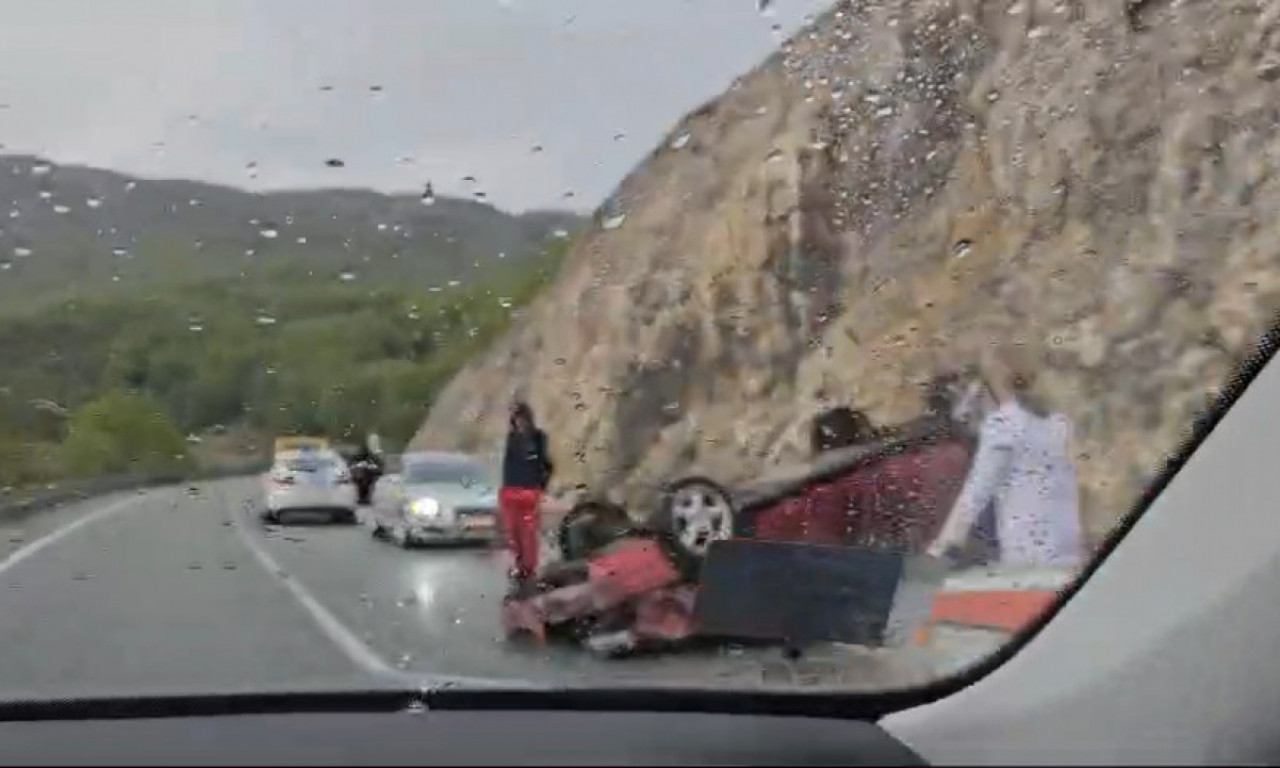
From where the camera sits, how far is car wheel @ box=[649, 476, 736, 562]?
498 centimetres

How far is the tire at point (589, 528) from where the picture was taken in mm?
5012

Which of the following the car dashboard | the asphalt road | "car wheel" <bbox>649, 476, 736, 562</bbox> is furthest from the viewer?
"car wheel" <bbox>649, 476, 736, 562</bbox>

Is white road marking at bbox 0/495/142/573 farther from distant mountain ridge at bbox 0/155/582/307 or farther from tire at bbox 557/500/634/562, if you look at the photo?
tire at bbox 557/500/634/562

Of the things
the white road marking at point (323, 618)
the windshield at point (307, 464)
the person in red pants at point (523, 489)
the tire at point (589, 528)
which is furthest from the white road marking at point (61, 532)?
the tire at point (589, 528)

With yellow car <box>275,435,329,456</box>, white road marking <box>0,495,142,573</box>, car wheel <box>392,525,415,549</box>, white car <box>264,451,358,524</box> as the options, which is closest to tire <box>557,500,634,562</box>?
car wheel <box>392,525,415,549</box>

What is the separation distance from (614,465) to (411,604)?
2.29ft

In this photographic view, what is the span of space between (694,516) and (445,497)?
72 centimetres

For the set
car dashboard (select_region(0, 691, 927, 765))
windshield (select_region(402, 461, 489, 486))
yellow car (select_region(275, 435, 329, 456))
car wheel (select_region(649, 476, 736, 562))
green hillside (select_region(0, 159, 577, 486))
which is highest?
green hillside (select_region(0, 159, 577, 486))

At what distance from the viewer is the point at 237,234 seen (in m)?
4.81

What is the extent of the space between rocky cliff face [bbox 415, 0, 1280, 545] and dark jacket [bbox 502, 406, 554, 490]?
0.06 meters

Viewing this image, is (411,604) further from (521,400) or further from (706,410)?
(706,410)

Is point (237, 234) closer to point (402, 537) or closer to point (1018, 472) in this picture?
point (402, 537)

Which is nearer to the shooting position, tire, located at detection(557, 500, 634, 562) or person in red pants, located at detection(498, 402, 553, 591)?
person in red pants, located at detection(498, 402, 553, 591)

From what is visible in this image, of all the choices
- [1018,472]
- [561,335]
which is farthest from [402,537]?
[1018,472]
